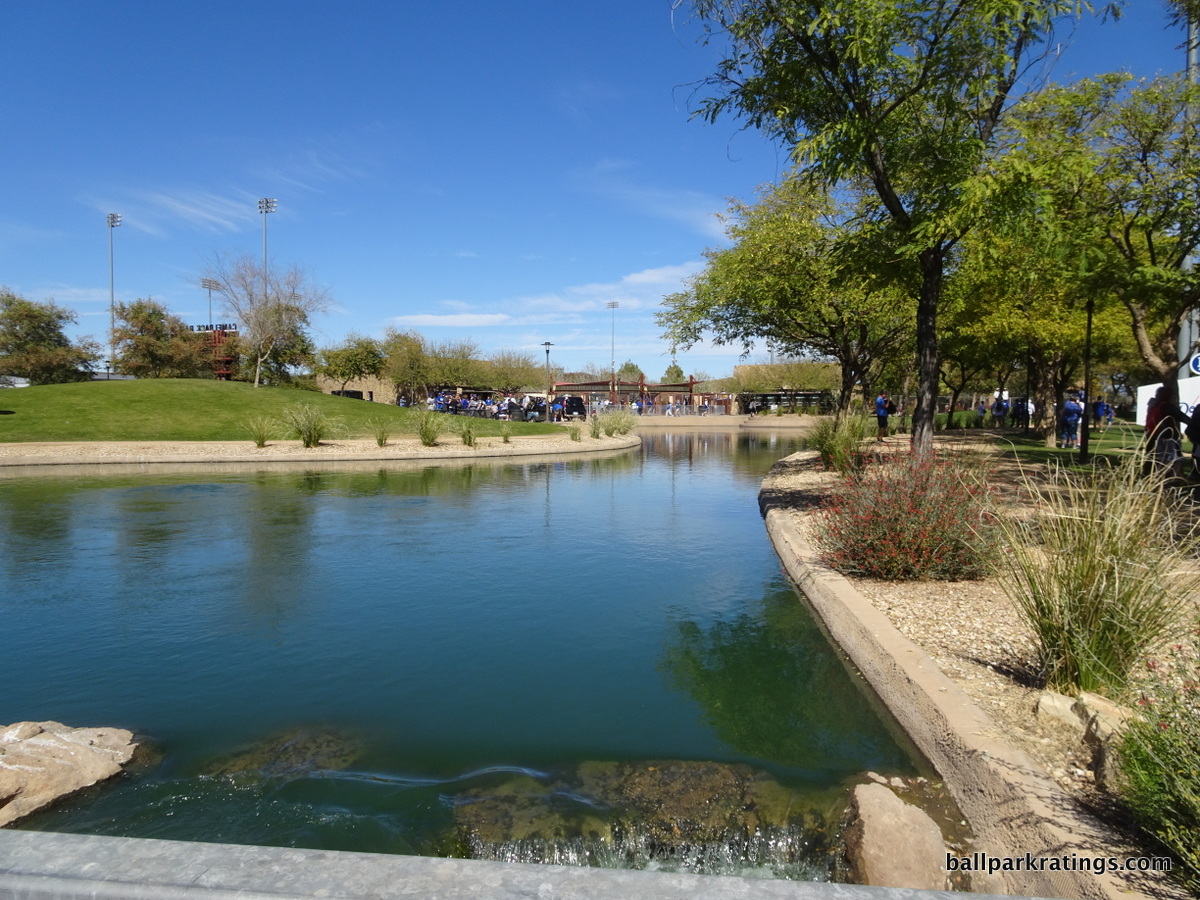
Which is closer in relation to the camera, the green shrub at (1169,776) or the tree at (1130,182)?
the green shrub at (1169,776)

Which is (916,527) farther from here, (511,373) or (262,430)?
(511,373)

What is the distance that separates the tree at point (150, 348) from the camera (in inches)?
1917

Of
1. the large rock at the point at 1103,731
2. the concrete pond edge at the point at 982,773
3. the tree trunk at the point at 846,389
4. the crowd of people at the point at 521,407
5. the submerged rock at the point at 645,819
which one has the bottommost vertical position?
the submerged rock at the point at 645,819

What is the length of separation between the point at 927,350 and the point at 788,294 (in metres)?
10.4

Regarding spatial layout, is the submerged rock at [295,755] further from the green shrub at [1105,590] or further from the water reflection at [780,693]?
the green shrub at [1105,590]

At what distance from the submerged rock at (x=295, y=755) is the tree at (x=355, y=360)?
5000 centimetres

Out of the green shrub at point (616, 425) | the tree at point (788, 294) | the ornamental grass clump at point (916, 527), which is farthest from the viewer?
the green shrub at point (616, 425)

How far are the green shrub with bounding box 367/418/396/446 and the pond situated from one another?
12.0 m

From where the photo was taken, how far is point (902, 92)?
10.5 metres

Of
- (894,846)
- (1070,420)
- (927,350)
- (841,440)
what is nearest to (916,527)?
(927,350)

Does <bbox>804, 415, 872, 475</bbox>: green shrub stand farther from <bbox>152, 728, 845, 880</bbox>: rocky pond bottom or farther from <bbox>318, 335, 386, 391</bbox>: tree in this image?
<bbox>318, 335, 386, 391</bbox>: tree

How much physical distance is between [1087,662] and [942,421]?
146ft

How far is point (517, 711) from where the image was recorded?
574cm

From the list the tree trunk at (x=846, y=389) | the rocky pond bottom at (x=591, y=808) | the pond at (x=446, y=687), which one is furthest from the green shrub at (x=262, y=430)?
the rocky pond bottom at (x=591, y=808)
